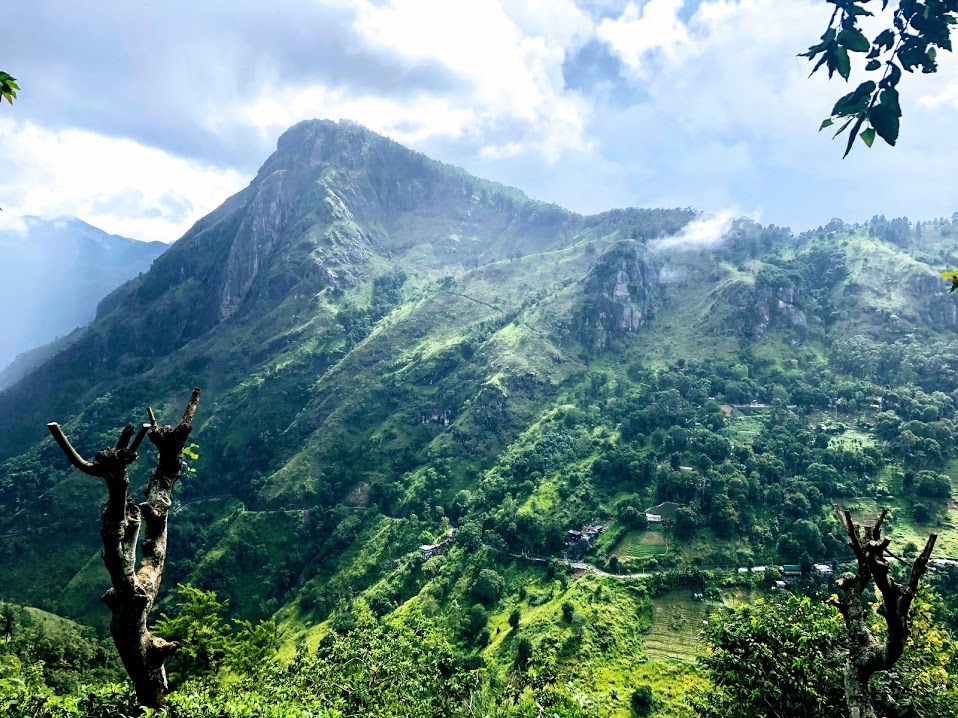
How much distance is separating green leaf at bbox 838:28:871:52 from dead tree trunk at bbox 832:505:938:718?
7243 millimetres

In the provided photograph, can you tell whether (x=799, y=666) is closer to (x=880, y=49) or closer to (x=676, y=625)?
(x=880, y=49)

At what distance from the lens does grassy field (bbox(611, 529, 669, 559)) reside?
87.3m

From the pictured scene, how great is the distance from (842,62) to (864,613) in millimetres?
10917

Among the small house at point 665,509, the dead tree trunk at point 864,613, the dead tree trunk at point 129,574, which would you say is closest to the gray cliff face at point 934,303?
the small house at point 665,509

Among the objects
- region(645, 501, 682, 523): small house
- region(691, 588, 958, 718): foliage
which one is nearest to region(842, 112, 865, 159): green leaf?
region(691, 588, 958, 718): foliage

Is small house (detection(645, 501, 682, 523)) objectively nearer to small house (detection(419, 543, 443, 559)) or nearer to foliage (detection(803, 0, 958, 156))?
small house (detection(419, 543, 443, 559))

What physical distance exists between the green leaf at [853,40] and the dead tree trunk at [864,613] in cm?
724

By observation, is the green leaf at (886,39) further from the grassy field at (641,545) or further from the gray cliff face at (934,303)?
the gray cliff face at (934,303)

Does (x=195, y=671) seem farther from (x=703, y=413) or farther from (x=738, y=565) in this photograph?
(x=703, y=413)

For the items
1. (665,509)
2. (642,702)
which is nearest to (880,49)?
(642,702)

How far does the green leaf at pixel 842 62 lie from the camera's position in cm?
637

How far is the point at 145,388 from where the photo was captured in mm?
192000

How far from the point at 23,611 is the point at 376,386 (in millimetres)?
101083

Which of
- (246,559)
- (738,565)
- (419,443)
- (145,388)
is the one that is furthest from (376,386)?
(738,565)
